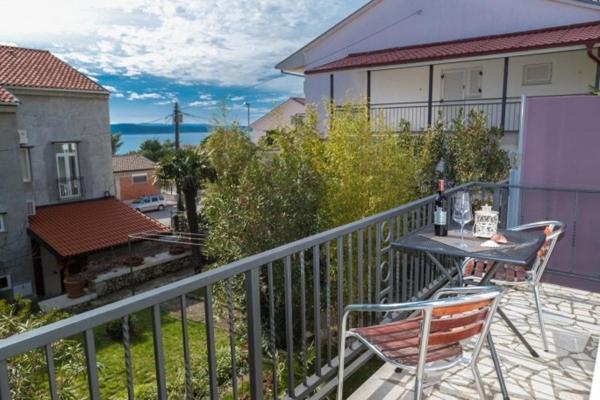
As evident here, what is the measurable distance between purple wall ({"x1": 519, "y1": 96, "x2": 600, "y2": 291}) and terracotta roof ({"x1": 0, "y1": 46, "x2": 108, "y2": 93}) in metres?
14.7

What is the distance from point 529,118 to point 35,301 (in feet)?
48.9

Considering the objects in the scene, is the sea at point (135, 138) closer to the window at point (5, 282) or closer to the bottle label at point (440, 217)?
the window at point (5, 282)

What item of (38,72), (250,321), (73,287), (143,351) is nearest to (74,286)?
(73,287)

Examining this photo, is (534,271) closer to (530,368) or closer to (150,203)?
(530,368)

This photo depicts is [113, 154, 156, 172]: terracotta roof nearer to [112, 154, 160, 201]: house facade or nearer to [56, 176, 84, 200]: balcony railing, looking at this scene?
[112, 154, 160, 201]: house facade

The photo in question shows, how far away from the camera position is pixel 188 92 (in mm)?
51062

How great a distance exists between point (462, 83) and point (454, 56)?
6.98ft

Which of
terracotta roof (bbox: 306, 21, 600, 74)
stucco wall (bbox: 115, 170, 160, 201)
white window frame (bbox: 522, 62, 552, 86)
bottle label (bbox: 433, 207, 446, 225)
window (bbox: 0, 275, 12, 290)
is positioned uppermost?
terracotta roof (bbox: 306, 21, 600, 74)

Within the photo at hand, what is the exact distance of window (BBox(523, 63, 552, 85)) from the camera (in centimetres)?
1168

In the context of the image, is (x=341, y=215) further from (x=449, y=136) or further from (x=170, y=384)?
(x=170, y=384)

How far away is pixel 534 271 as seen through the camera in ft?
9.80

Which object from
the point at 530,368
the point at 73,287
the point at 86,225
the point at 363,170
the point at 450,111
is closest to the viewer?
the point at 530,368

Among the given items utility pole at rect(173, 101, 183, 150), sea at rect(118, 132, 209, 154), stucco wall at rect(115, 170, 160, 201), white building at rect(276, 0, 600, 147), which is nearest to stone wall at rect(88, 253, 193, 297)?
white building at rect(276, 0, 600, 147)

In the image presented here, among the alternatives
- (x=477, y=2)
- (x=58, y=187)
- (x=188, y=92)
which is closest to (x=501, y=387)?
(x=477, y=2)
